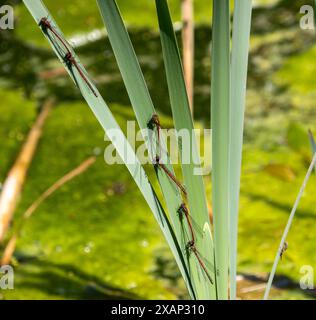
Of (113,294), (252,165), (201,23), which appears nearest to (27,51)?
(201,23)

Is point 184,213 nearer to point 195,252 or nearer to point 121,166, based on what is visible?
point 195,252

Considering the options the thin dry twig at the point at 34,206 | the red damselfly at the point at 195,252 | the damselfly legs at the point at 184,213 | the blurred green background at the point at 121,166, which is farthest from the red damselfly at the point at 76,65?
the thin dry twig at the point at 34,206

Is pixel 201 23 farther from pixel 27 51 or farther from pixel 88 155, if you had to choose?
pixel 88 155

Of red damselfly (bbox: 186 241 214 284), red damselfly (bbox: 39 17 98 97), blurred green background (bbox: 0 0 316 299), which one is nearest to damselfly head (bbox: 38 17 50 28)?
red damselfly (bbox: 39 17 98 97)

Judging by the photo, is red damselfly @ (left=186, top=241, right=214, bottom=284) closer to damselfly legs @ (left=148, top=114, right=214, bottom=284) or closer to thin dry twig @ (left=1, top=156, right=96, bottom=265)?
damselfly legs @ (left=148, top=114, right=214, bottom=284)

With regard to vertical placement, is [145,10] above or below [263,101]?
above

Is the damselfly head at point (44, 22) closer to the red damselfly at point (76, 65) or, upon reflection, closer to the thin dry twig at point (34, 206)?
the red damselfly at point (76, 65)

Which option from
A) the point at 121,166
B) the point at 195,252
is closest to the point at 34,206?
the point at 121,166
